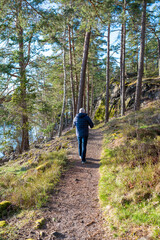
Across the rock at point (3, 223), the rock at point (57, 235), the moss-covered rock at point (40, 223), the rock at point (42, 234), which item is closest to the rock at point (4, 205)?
the rock at point (3, 223)

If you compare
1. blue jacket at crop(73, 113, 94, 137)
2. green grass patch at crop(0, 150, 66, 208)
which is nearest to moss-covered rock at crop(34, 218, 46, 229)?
green grass patch at crop(0, 150, 66, 208)

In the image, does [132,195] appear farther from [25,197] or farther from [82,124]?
[82,124]

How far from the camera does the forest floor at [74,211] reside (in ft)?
8.81

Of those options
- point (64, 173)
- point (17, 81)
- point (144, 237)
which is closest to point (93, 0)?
point (17, 81)

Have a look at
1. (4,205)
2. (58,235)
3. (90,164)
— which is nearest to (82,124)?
(90,164)

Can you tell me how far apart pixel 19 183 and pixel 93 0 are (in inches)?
320

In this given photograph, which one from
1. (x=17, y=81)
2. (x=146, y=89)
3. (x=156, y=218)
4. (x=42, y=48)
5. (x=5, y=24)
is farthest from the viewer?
(x=146, y=89)

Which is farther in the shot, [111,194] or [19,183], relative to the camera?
[19,183]

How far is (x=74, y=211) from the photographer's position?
3377mm

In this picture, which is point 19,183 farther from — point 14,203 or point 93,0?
point 93,0

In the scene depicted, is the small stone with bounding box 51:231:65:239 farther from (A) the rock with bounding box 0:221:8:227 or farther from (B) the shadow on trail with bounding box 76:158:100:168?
(B) the shadow on trail with bounding box 76:158:100:168

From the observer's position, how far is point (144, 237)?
2.20 meters

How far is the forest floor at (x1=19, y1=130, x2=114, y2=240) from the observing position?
2.69 meters

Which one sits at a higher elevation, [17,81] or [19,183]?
[17,81]
